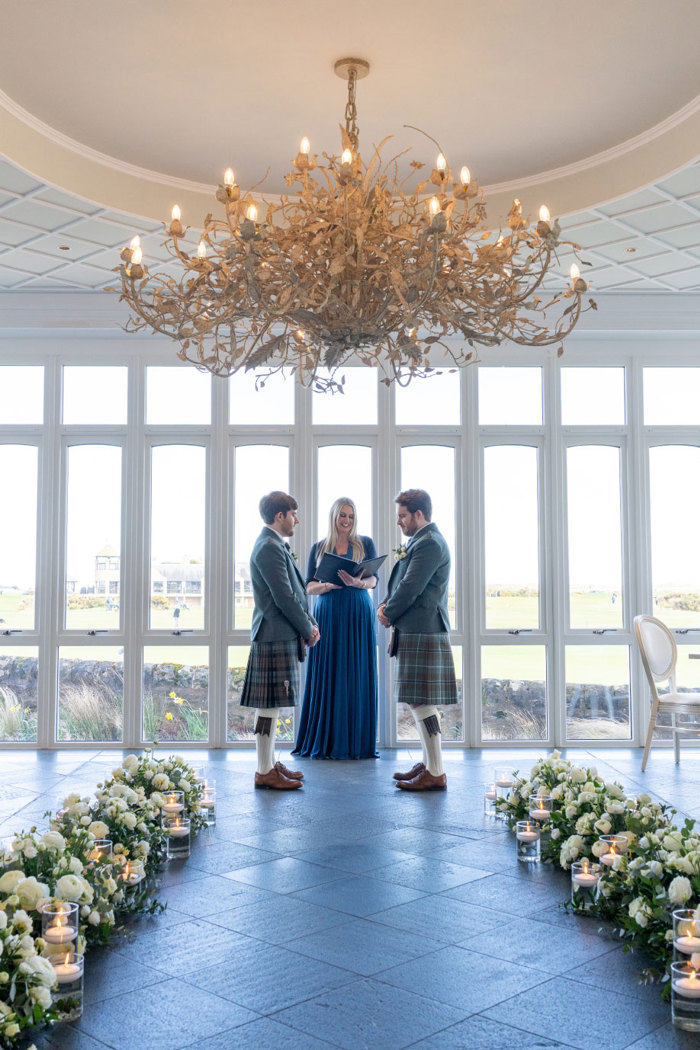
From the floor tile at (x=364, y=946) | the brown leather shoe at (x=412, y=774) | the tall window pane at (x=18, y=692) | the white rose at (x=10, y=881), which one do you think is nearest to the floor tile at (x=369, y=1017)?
the floor tile at (x=364, y=946)

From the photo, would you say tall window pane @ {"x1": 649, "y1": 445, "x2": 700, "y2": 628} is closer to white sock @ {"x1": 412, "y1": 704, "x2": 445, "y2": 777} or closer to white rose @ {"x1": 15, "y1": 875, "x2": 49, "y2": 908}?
white sock @ {"x1": 412, "y1": 704, "x2": 445, "y2": 777}

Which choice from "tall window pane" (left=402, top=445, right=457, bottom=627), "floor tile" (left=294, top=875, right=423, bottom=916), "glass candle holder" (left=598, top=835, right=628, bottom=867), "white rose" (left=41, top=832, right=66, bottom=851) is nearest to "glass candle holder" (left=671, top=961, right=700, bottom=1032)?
"glass candle holder" (left=598, top=835, right=628, bottom=867)

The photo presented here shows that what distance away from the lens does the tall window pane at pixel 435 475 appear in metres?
7.55

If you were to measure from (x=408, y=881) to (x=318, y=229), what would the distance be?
2.52 metres

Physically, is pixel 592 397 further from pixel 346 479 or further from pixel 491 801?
pixel 491 801

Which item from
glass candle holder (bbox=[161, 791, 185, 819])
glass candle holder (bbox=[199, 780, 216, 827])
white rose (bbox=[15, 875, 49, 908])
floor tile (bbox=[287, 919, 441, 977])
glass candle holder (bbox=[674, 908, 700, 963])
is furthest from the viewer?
glass candle holder (bbox=[199, 780, 216, 827])

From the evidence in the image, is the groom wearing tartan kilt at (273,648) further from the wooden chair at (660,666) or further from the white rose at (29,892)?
the white rose at (29,892)

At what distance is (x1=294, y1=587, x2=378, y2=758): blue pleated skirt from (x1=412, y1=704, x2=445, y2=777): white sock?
1285mm

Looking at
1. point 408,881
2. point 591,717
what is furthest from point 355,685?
point 408,881

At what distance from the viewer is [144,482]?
7.48 m

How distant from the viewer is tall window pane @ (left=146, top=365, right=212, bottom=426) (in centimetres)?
754

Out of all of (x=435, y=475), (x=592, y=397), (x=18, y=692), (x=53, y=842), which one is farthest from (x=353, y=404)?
(x=53, y=842)

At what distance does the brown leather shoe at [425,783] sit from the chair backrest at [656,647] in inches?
80.3

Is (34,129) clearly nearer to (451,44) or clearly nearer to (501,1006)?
(451,44)
